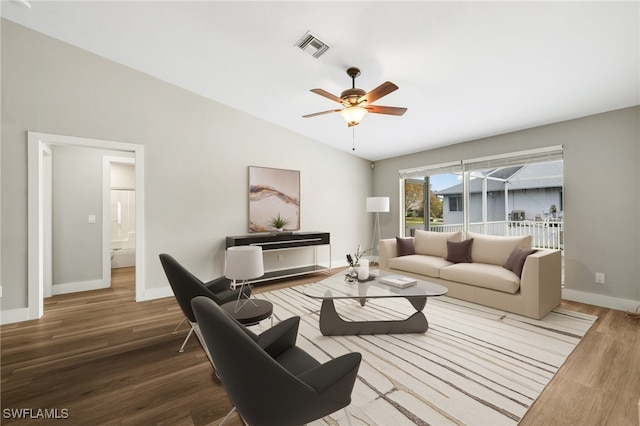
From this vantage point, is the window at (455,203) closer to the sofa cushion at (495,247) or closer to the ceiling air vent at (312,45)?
the sofa cushion at (495,247)

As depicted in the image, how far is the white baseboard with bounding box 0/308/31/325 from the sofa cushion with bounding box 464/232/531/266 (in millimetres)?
5882

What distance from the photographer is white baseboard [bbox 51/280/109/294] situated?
4.11 m

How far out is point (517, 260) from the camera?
3336mm

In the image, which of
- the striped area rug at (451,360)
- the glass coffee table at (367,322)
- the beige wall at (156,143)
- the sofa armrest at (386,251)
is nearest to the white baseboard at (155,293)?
the beige wall at (156,143)

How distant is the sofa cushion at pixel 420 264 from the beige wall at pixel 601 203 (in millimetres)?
1668

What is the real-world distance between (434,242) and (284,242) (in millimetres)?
2601

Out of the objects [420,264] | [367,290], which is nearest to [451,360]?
[367,290]

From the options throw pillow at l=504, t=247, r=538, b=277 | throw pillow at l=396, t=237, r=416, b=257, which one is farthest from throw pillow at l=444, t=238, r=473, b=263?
throw pillow at l=396, t=237, r=416, b=257

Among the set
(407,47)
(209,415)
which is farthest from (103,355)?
(407,47)

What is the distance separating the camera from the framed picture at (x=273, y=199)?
15.8ft

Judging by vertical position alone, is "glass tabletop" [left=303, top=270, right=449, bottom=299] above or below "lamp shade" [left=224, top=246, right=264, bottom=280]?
below

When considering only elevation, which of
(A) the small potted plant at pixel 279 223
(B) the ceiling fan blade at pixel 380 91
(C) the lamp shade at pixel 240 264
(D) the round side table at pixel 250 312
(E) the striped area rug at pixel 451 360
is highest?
(B) the ceiling fan blade at pixel 380 91

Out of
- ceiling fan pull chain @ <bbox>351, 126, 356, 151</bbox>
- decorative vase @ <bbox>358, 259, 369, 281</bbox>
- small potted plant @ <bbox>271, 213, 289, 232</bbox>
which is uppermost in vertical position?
ceiling fan pull chain @ <bbox>351, 126, 356, 151</bbox>

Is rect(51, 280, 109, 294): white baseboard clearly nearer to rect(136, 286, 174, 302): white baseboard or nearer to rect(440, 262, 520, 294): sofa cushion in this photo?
rect(136, 286, 174, 302): white baseboard
